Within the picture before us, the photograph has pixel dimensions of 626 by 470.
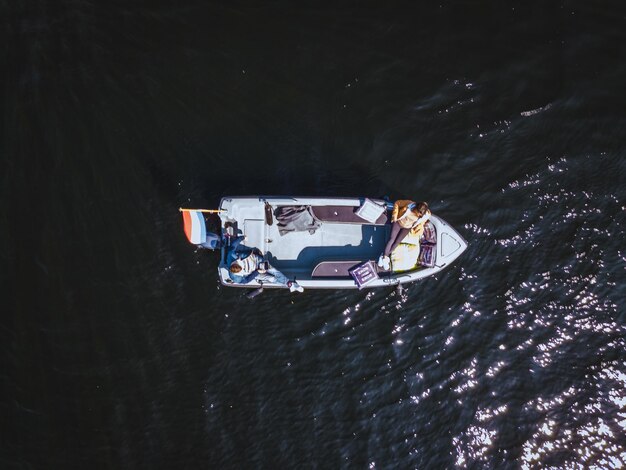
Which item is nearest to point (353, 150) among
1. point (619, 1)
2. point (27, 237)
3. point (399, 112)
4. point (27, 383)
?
point (399, 112)

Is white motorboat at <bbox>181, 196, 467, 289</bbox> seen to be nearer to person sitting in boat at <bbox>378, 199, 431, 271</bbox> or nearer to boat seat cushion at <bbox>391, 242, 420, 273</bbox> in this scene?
boat seat cushion at <bbox>391, 242, 420, 273</bbox>

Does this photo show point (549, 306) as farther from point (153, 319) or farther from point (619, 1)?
point (153, 319)

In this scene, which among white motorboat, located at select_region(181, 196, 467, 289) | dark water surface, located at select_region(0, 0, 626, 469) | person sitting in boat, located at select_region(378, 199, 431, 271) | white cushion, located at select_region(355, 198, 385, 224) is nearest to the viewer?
person sitting in boat, located at select_region(378, 199, 431, 271)

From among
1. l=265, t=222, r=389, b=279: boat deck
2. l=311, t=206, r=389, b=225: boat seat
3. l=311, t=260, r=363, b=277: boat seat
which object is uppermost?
l=311, t=206, r=389, b=225: boat seat

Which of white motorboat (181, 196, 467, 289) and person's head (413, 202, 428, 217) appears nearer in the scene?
person's head (413, 202, 428, 217)

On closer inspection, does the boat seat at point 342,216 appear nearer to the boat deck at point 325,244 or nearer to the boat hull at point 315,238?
the boat hull at point 315,238

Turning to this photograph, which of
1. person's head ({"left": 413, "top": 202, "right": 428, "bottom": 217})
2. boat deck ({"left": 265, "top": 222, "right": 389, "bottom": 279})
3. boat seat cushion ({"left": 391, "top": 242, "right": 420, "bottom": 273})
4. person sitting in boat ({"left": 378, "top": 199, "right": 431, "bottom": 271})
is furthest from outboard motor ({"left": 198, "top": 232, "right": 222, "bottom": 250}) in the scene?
person's head ({"left": 413, "top": 202, "right": 428, "bottom": 217})

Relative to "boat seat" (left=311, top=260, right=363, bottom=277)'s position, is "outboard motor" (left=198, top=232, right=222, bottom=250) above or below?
above
